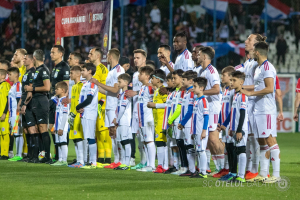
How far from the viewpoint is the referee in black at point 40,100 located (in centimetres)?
1046

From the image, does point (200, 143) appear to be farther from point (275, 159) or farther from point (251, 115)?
point (275, 159)

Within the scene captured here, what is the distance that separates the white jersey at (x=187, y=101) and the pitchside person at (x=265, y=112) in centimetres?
108

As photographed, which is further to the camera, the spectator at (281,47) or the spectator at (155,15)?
the spectator at (155,15)

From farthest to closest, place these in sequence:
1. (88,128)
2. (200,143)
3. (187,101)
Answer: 1. (88,128)
2. (187,101)
3. (200,143)

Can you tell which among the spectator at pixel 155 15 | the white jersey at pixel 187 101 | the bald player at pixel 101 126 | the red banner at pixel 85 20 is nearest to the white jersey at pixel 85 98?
the bald player at pixel 101 126

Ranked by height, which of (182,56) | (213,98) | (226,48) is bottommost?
(213,98)

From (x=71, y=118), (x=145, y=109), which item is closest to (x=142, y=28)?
(x=71, y=118)

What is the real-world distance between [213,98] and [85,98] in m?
2.42

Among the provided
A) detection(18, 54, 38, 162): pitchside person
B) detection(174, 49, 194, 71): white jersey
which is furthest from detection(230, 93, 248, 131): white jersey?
detection(18, 54, 38, 162): pitchside person

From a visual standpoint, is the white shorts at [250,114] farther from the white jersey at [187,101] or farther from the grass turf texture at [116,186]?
the white jersey at [187,101]

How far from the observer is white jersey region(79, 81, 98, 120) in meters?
Answer: 9.49

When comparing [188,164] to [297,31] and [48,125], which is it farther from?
[297,31]

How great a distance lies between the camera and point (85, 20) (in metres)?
11.9

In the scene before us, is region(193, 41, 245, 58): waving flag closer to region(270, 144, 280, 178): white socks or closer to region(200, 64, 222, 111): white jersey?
region(200, 64, 222, 111): white jersey
